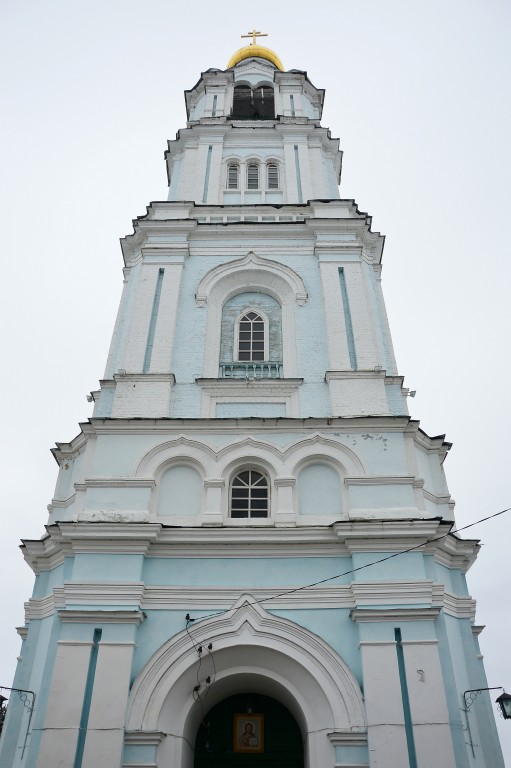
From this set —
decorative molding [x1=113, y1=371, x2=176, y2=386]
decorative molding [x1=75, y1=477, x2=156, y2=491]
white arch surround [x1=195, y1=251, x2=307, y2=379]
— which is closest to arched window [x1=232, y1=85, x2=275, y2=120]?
white arch surround [x1=195, y1=251, x2=307, y2=379]

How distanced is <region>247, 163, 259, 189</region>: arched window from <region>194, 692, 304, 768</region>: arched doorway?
13.5 m

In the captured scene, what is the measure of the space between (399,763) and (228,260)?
11.2 m

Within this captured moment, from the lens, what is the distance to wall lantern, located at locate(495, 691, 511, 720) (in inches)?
420

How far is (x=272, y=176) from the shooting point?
66.1ft

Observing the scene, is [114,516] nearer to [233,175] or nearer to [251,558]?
[251,558]

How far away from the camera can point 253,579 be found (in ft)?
37.6

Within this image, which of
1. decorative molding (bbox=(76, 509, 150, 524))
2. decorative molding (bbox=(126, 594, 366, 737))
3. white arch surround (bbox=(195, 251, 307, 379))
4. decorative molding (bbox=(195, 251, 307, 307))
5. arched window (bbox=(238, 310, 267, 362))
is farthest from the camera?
decorative molding (bbox=(195, 251, 307, 307))

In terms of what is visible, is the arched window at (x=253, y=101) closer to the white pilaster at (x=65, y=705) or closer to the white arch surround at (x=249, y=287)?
the white arch surround at (x=249, y=287)

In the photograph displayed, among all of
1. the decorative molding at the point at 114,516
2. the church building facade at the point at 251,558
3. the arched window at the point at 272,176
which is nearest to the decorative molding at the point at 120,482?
the church building facade at the point at 251,558

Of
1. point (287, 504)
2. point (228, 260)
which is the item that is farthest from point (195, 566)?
point (228, 260)

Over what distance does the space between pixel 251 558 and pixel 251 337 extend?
5551 millimetres

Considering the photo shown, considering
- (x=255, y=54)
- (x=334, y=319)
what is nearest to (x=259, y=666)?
(x=334, y=319)

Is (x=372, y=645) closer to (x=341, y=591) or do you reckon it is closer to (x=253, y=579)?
(x=341, y=591)

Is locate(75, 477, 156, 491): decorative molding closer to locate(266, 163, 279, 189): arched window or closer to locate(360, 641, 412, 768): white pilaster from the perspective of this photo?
locate(360, 641, 412, 768): white pilaster
